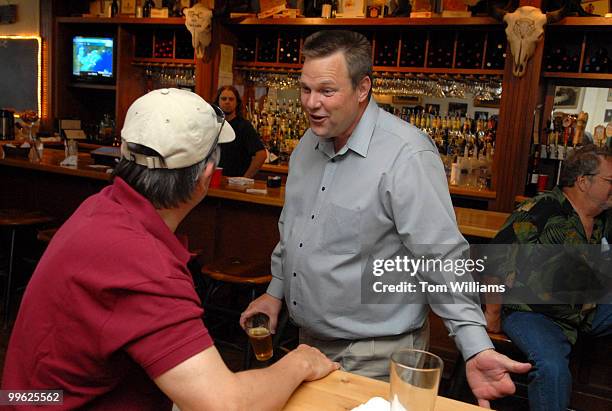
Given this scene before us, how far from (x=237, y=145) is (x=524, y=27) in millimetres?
2548

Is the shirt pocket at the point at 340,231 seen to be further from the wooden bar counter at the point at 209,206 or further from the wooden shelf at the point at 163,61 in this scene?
the wooden shelf at the point at 163,61

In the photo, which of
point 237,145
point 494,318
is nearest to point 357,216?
point 494,318

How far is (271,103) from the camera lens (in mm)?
6656

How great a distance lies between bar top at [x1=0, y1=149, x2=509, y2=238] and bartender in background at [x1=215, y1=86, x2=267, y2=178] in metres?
0.72

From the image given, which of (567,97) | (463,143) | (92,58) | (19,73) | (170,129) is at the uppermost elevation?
(92,58)

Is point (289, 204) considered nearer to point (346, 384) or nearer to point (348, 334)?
point (348, 334)

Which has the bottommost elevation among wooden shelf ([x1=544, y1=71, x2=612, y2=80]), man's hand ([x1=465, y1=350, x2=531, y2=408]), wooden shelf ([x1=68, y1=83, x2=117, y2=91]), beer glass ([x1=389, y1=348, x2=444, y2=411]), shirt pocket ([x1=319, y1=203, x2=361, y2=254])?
man's hand ([x1=465, y1=350, x2=531, y2=408])

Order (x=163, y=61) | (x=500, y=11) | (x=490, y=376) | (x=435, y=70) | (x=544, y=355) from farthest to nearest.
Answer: (x=163, y=61) → (x=435, y=70) → (x=500, y=11) → (x=544, y=355) → (x=490, y=376)

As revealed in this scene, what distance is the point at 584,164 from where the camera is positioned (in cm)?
255

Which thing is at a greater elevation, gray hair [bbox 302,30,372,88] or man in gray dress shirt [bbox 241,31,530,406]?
gray hair [bbox 302,30,372,88]

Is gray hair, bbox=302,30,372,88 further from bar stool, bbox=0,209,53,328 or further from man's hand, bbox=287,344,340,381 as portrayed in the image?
bar stool, bbox=0,209,53,328

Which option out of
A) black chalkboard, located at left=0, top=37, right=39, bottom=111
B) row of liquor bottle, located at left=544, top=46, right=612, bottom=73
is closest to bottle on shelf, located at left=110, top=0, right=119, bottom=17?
black chalkboard, located at left=0, top=37, right=39, bottom=111

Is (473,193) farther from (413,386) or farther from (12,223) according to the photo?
(413,386)

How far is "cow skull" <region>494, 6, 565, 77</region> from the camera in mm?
4566
